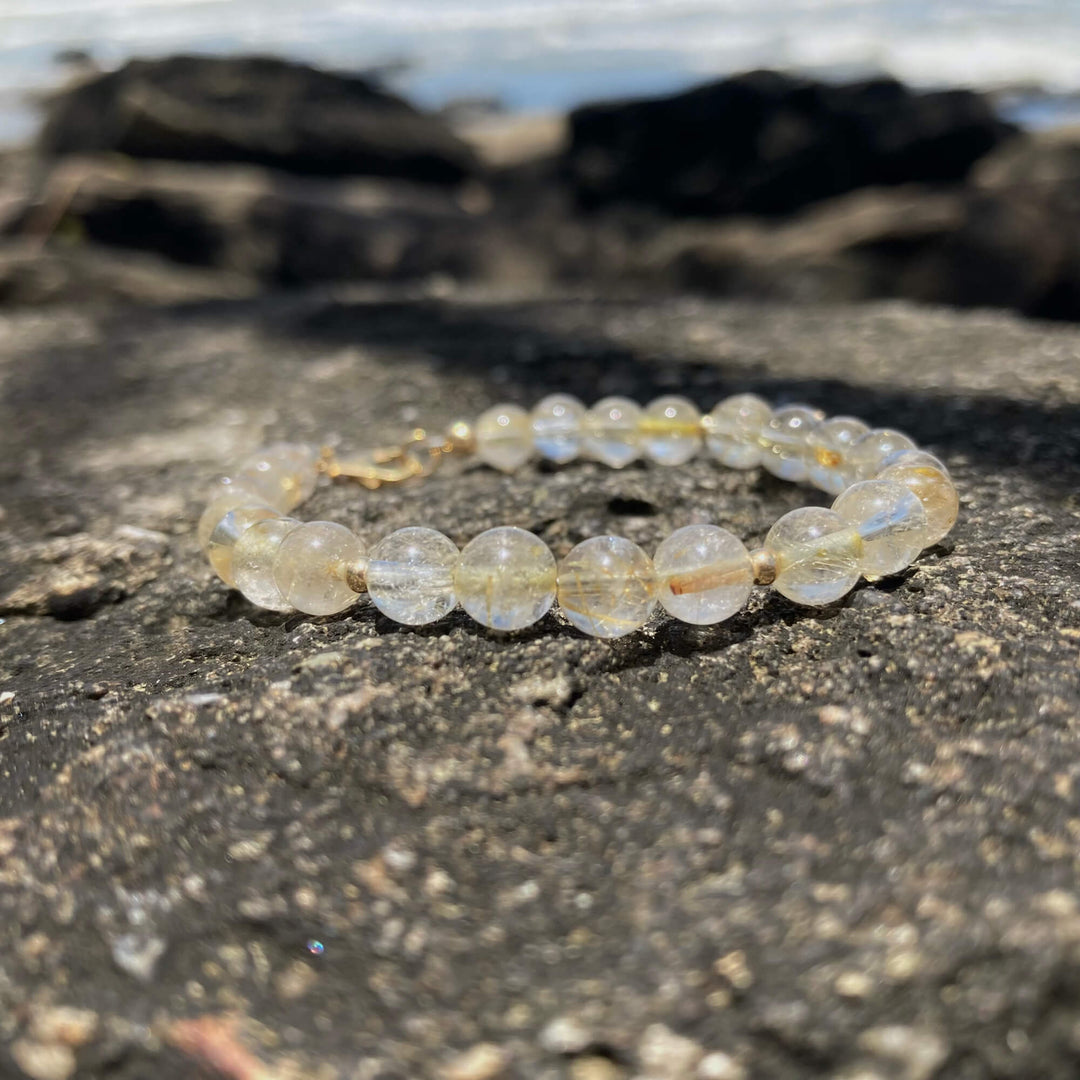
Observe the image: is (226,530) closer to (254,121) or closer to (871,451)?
(871,451)

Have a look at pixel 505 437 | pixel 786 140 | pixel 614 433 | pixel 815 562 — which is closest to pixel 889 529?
pixel 815 562

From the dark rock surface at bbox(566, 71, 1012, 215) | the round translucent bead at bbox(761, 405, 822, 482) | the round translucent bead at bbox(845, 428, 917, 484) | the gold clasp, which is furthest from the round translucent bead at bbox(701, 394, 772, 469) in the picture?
the dark rock surface at bbox(566, 71, 1012, 215)

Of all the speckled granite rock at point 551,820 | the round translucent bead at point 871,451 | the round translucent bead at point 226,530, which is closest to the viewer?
the speckled granite rock at point 551,820

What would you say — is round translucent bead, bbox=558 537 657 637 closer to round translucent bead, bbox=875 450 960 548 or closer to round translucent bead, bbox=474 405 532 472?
round translucent bead, bbox=875 450 960 548

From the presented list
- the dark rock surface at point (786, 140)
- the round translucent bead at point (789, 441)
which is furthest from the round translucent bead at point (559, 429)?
the dark rock surface at point (786, 140)

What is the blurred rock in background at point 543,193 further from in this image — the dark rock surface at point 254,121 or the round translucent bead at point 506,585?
the round translucent bead at point 506,585

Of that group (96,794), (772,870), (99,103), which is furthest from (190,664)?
(99,103)

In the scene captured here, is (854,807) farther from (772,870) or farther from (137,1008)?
(137,1008)

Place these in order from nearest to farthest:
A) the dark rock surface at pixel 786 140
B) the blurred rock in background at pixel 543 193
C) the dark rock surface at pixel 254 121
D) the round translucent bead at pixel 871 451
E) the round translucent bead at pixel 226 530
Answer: the round translucent bead at pixel 226 530 → the round translucent bead at pixel 871 451 → the blurred rock in background at pixel 543 193 → the dark rock surface at pixel 786 140 → the dark rock surface at pixel 254 121
